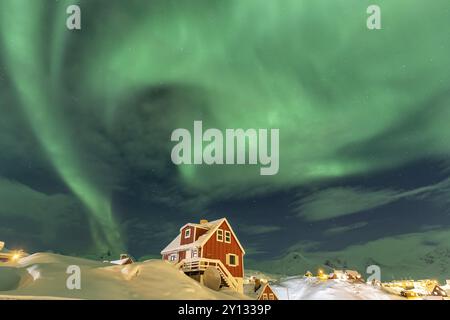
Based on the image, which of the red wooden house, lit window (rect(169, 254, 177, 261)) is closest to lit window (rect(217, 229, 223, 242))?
the red wooden house

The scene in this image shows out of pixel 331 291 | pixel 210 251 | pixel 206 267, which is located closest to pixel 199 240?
pixel 210 251

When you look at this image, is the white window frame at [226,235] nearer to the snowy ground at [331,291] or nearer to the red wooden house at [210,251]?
the red wooden house at [210,251]

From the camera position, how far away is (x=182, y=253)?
37312 mm

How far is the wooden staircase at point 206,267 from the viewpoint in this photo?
32219 mm

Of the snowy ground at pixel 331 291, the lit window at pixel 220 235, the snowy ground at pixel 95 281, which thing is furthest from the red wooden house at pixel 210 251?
the snowy ground at pixel 331 291

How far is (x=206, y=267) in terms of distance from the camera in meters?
32.2

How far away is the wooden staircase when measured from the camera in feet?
106

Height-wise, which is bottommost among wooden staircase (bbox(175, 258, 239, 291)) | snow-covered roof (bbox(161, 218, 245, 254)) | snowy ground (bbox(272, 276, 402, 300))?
snowy ground (bbox(272, 276, 402, 300))

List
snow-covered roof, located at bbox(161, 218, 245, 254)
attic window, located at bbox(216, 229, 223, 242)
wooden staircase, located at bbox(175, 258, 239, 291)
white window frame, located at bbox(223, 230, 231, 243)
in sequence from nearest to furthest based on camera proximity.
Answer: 1. wooden staircase, located at bbox(175, 258, 239, 291)
2. snow-covered roof, located at bbox(161, 218, 245, 254)
3. attic window, located at bbox(216, 229, 223, 242)
4. white window frame, located at bbox(223, 230, 231, 243)

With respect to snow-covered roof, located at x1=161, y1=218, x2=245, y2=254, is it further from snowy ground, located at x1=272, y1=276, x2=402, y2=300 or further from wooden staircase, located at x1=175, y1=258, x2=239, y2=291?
snowy ground, located at x1=272, y1=276, x2=402, y2=300

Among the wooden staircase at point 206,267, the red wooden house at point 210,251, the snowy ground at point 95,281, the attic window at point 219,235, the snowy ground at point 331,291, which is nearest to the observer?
the snowy ground at point 95,281
